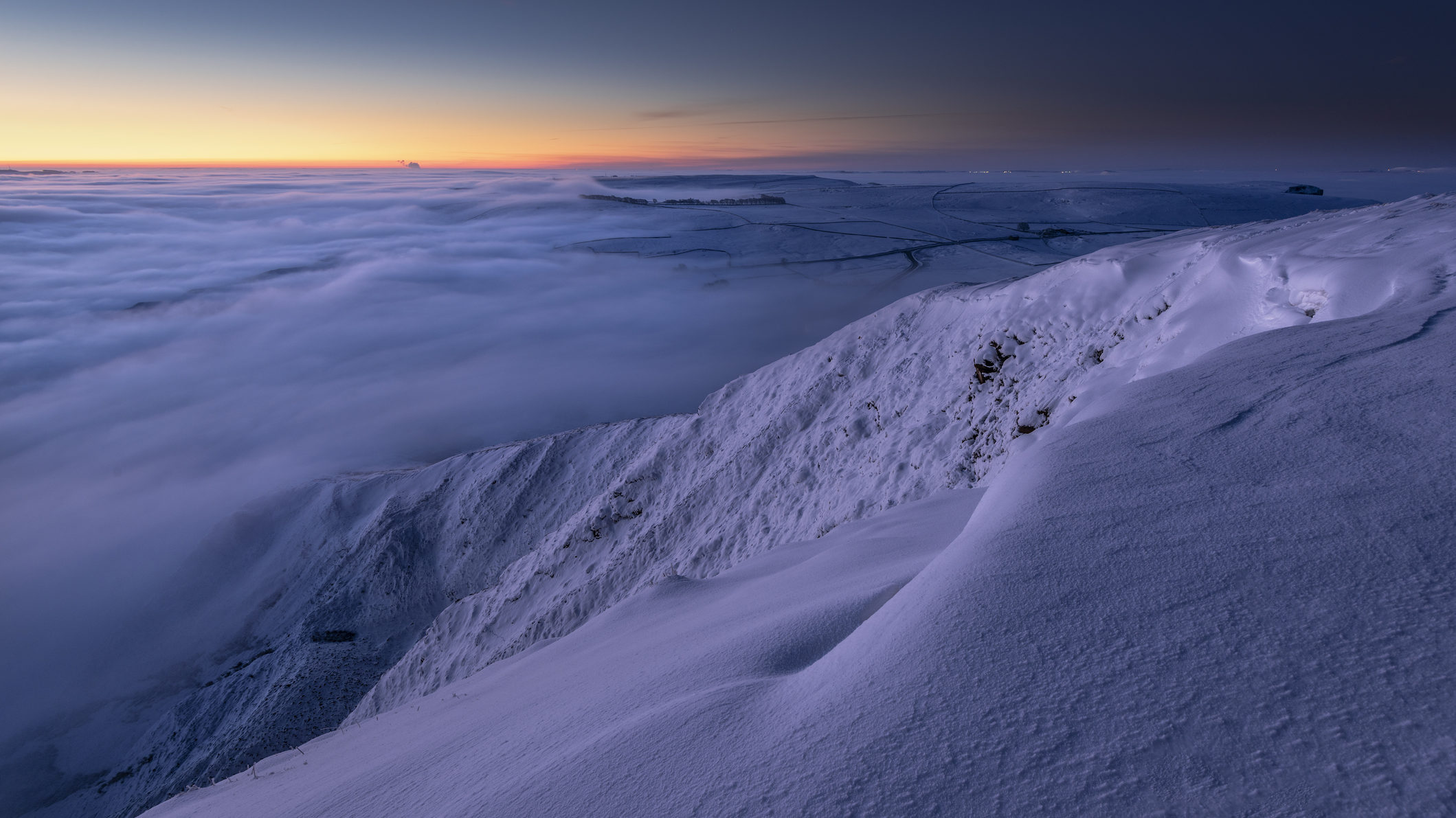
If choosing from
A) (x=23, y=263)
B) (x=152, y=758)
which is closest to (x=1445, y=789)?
(x=152, y=758)

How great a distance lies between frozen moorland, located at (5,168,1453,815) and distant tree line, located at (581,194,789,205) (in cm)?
10295

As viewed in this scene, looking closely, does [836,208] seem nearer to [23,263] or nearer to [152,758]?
[152,758]

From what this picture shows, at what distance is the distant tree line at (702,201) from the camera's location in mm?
124375

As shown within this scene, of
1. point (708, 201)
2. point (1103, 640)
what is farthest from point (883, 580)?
point (708, 201)

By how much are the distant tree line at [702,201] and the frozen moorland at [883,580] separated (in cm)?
10295

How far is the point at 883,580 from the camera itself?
15.3 feet

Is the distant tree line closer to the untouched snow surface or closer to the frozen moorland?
the frozen moorland

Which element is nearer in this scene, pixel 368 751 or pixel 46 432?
pixel 368 751

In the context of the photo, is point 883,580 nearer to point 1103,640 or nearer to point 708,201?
point 1103,640

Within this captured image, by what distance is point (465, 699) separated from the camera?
6469mm

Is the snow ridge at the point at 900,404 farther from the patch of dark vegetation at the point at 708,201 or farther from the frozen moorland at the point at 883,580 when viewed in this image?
the patch of dark vegetation at the point at 708,201

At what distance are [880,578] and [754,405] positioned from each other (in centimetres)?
1563

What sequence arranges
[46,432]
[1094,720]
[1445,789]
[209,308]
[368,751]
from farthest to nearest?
[209,308] < [46,432] < [368,751] < [1094,720] < [1445,789]

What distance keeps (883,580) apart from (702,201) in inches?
5740
